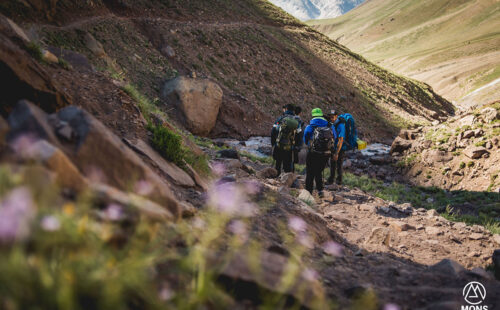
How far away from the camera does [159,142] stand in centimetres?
457

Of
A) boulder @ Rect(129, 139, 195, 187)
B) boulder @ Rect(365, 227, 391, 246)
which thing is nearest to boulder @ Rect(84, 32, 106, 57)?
boulder @ Rect(129, 139, 195, 187)

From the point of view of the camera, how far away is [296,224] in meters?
4.03

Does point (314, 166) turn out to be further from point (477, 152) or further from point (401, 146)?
point (401, 146)

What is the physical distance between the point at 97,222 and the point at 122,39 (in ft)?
60.1

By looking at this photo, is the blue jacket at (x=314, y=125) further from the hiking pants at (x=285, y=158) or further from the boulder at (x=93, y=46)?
the boulder at (x=93, y=46)

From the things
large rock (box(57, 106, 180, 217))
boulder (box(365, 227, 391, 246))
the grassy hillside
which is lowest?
boulder (box(365, 227, 391, 246))

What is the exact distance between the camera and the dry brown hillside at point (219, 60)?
11438mm

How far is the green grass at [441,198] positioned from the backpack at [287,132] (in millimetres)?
3314

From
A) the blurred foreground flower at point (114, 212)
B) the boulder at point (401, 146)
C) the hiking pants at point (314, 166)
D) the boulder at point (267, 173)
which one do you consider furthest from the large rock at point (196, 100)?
the blurred foreground flower at point (114, 212)

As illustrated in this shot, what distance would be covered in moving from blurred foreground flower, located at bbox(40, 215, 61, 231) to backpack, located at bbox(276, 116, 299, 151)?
746cm

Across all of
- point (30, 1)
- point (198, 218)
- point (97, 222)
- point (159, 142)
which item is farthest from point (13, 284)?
point (30, 1)

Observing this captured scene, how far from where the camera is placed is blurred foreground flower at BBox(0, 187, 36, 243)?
1.12m

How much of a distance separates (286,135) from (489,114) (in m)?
10.7

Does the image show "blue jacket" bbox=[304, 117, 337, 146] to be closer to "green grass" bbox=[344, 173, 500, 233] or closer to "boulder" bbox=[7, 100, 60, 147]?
"green grass" bbox=[344, 173, 500, 233]
